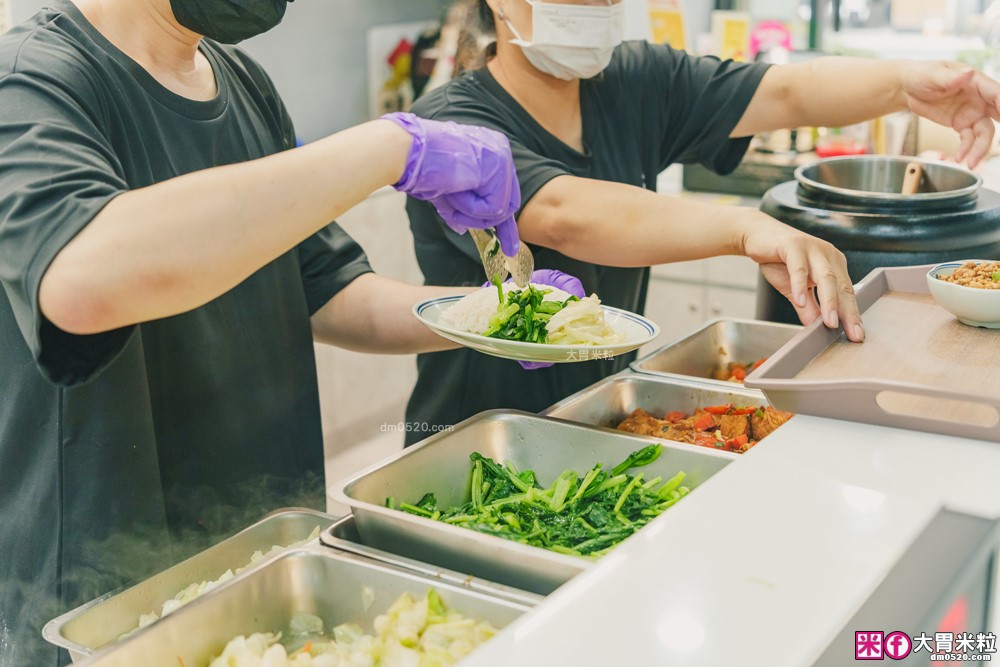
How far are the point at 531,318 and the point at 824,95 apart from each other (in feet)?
4.32

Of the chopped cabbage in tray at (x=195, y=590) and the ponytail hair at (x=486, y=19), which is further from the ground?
the ponytail hair at (x=486, y=19)

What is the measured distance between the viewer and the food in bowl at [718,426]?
1.77 meters

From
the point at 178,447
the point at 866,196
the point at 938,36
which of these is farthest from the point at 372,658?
the point at 938,36

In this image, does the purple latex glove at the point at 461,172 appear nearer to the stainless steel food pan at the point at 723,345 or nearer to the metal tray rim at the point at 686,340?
the metal tray rim at the point at 686,340

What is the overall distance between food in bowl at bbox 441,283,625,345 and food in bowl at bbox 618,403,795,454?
0.73 feet

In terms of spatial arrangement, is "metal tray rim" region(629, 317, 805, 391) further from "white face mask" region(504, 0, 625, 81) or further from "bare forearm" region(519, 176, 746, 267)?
"white face mask" region(504, 0, 625, 81)

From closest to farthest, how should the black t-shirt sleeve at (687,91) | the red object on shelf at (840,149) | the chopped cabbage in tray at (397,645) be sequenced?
the chopped cabbage in tray at (397,645) < the black t-shirt sleeve at (687,91) < the red object on shelf at (840,149)

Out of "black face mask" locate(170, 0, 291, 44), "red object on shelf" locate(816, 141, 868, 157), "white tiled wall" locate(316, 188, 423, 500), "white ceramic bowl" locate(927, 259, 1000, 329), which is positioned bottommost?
"white tiled wall" locate(316, 188, 423, 500)

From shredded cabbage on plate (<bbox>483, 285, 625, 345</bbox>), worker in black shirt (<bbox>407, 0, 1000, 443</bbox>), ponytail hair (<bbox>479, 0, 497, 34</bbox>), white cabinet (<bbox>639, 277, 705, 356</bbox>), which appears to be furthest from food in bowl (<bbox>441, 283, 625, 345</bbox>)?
white cabinet (<bbox>639, 277, 705, 356</bbox>)

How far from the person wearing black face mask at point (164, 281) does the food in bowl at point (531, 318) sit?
137 mm

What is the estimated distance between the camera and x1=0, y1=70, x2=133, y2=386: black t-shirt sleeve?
1.18 metres

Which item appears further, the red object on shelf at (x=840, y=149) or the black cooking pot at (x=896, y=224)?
the red object on shelf at (x=840, y=149)

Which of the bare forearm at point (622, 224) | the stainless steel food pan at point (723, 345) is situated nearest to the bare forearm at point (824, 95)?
the stainless steel food pan at point (723, 345)

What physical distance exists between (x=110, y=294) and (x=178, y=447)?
58 cm
